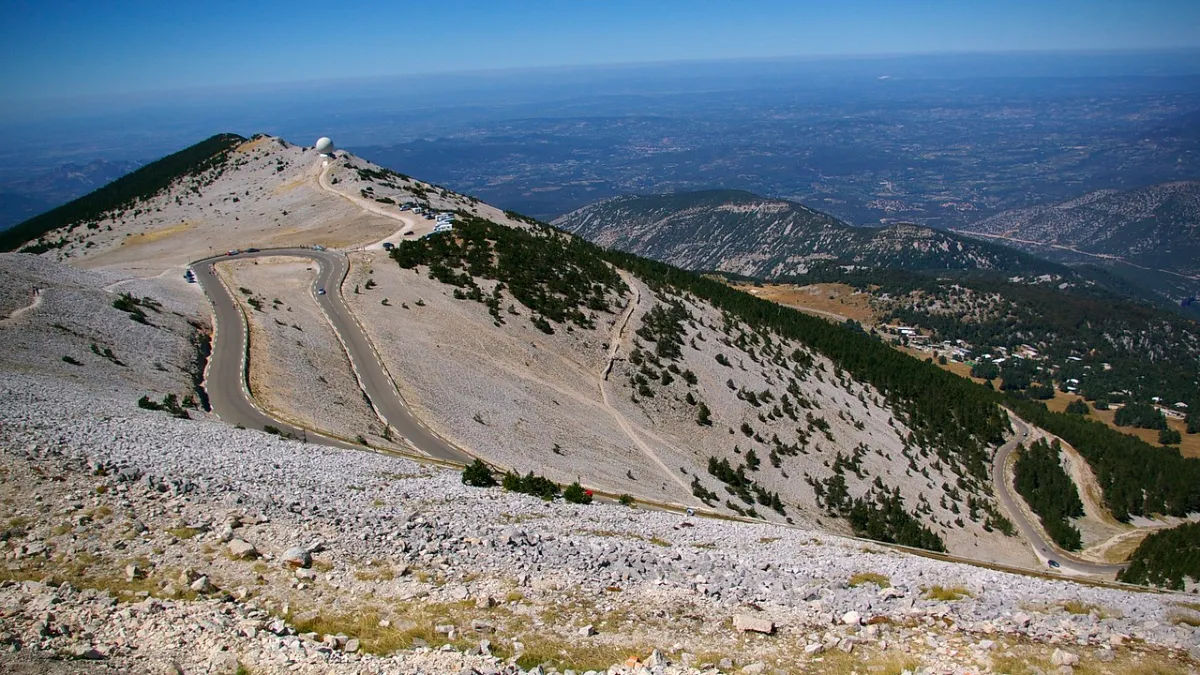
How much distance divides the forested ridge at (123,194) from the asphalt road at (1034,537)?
390 feet

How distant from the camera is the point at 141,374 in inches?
1275

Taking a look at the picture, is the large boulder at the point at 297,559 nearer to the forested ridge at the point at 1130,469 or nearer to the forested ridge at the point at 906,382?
the forested ridge at the point at 906,382

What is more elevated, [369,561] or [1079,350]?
[369,561]

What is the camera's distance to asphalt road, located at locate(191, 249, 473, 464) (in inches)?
1237

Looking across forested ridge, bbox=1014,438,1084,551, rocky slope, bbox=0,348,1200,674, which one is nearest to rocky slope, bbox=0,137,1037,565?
forested ridge, bbox=1014,438,1084,551

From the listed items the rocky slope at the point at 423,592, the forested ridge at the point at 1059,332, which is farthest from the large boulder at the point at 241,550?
the forested ridge at the point at 1059,332

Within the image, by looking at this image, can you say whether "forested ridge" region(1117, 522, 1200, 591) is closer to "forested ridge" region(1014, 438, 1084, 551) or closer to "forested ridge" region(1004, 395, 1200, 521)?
"forested ridge" region(1014, 438, 1084, 551)

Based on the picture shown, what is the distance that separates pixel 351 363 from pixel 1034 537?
62.3 metres

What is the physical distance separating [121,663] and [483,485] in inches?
584

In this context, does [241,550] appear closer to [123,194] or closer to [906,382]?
[906,382]

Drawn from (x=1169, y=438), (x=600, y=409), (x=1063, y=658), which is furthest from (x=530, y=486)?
(x=1169, y=438)

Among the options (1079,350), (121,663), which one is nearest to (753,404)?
(121,663)

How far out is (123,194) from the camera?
106562mm

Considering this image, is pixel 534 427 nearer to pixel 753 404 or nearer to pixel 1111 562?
pixel 753 404
